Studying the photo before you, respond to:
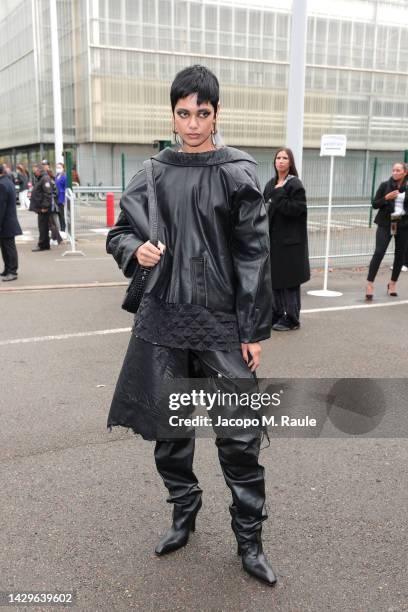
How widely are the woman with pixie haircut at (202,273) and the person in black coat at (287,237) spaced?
388cm

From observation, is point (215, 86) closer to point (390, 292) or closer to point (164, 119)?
point (390, 292)

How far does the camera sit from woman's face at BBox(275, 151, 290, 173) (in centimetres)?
617

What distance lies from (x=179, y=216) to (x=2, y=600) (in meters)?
1.66

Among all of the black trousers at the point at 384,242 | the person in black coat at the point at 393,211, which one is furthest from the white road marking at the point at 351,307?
the black trousers at the point at 384,242

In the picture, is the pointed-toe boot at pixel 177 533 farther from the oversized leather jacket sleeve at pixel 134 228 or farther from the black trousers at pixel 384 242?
the black trousers at pixel 384 242

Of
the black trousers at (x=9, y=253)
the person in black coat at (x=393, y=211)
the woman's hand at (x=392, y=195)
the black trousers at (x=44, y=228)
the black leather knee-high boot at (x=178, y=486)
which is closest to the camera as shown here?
the black leather knee-high boot at (x=178, y=486)

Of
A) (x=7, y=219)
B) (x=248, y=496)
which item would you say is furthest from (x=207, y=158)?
(x=7, y=219)

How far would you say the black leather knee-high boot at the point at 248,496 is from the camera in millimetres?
2500

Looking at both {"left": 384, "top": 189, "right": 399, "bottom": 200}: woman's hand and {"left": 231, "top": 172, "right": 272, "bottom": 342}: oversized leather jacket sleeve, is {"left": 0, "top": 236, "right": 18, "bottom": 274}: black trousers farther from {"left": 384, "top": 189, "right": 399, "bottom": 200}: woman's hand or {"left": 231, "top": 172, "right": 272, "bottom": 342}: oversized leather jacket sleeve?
{"left": 231, "top": 172, "right": 272, "bottom": 342}: oversized leather jacket sleeve

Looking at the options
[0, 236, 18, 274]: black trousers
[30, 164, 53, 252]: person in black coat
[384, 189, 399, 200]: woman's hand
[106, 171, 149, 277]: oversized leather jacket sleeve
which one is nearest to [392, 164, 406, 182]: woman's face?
[384, 189, 399, 200]: woman's hand

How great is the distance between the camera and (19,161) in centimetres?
4959

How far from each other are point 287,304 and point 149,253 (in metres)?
4.40

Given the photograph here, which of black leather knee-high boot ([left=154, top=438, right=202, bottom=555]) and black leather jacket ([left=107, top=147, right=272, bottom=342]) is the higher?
black leather jacket ([left=107, top=147, right=272, bottom=342])

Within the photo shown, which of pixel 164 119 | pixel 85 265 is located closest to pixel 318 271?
pixel 85 265
